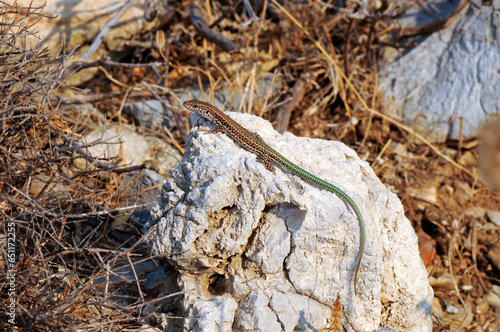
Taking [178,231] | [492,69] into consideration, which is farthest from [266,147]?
[492,69]

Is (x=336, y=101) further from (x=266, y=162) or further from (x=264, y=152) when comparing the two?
(x=266, y=162)

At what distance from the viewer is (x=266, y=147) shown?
3115mm

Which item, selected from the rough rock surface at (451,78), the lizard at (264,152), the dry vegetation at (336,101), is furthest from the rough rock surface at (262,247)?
the rough rock surface at (451,78)

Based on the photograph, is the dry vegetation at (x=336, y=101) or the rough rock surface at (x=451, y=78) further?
the rough rock surface at (x=451, y=78)

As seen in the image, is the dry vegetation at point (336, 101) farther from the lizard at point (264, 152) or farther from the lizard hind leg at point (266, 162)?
the lizard hind leg at point (266, 162)

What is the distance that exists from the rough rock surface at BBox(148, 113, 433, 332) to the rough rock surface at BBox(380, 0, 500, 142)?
3.27 metres

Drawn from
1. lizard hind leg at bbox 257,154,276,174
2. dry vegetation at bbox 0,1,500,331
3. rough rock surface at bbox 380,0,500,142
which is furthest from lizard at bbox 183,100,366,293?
rough rock surface at bbox 380,0,500,142

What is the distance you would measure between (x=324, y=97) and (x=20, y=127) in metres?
3.97

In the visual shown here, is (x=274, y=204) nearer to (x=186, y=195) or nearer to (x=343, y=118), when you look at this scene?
(x=186, y=195)

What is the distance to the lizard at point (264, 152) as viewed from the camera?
284 centimetres

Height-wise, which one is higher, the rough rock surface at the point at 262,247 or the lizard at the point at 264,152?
the lizard at the point at 264,152

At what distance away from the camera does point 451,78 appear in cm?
587

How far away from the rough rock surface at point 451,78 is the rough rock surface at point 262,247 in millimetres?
3273

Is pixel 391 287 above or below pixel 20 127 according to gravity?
below
